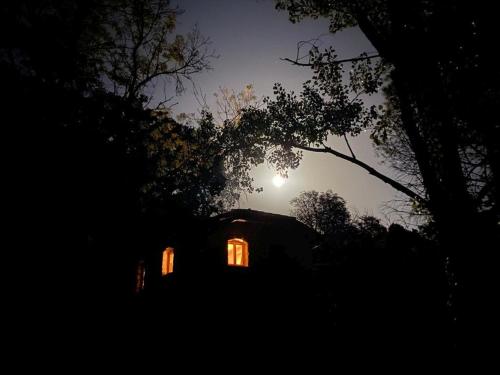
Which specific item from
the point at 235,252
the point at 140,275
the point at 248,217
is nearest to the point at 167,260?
the point at 140,275

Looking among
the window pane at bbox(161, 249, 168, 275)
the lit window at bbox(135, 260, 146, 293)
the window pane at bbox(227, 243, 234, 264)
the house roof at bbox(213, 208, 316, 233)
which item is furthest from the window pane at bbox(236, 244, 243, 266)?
the lit window at bbox(135, 260, 146, 293)

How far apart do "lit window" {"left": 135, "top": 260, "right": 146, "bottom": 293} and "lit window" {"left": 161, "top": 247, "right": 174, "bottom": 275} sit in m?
1.42

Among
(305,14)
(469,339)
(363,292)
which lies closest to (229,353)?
(363,292)

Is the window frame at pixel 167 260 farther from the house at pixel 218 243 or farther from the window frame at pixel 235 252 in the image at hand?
the window frame at pixel 235 252

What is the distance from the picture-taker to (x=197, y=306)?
1042 centimetres

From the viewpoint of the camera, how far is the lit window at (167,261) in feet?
69.4

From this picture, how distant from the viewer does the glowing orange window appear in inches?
790

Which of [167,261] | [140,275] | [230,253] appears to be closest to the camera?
[230,253]

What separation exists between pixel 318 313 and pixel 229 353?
3011mm

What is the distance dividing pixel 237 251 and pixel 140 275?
7.79 meters

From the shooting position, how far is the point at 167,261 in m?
21.6

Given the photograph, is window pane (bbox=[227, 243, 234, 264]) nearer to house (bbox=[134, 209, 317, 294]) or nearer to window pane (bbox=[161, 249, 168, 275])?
house (bbox=[134, 209, 317, 294])

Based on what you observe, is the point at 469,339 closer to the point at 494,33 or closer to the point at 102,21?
the point at 494,33

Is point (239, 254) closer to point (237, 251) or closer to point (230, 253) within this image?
point (237, 251)
